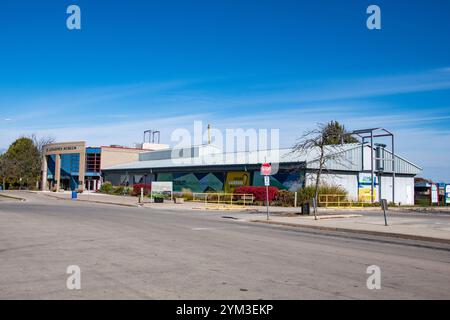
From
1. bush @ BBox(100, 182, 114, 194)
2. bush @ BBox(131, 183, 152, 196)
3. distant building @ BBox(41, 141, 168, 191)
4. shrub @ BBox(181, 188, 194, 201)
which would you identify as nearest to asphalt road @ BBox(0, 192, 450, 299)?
shrub @ BBox(181, 188, 194, 201)

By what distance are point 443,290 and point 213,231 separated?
35.9 ft

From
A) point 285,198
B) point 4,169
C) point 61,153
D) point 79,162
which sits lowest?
point 285,198

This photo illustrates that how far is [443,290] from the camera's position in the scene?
798 cm

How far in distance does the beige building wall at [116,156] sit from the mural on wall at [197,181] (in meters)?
22.4

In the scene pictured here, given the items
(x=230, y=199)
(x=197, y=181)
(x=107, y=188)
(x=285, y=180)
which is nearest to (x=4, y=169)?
(x=107, y=188)

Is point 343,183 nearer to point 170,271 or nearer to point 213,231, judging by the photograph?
point 213,231

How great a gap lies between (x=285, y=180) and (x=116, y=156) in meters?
42.7

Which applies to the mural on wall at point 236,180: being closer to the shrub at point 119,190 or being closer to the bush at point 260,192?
the bush at point 260,192

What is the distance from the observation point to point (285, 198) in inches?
1593

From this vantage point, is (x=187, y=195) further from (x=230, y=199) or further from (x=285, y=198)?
(x=285, y=198)

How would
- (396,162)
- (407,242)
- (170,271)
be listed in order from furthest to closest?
(396,162) < (407,242) < (170,271)

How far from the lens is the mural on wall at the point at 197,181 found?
164ft

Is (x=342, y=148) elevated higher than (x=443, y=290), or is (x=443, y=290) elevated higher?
(x=342, y=148)
